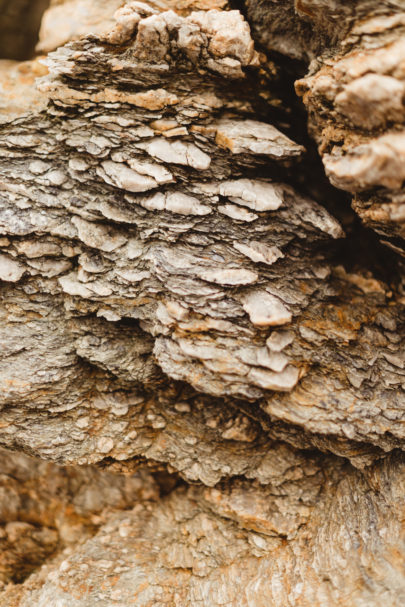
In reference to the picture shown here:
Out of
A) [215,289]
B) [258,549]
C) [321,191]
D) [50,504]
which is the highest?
[321,191]

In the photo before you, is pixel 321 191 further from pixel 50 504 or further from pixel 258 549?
pixel 50 504

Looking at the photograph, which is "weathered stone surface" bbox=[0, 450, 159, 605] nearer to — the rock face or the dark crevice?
the rock face

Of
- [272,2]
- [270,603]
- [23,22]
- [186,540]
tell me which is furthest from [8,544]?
[272,2]

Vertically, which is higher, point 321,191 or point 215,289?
point 321,191

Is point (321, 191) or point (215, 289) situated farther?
point (321, 191)

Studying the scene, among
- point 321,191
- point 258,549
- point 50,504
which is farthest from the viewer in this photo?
point 50,504

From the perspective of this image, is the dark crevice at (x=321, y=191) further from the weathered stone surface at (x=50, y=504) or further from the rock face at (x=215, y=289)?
the weathered stone surface at (x=50, y=504)

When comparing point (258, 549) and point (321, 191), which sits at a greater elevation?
point (321, 191)

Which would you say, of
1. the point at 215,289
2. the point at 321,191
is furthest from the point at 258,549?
the point at 321,191

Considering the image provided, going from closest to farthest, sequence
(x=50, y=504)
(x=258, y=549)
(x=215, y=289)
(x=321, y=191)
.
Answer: (x=215, y=289)
(x=321, y=191)
(x=258, y=549)
(x=50, y=504)

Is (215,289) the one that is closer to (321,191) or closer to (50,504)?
(321,191)
